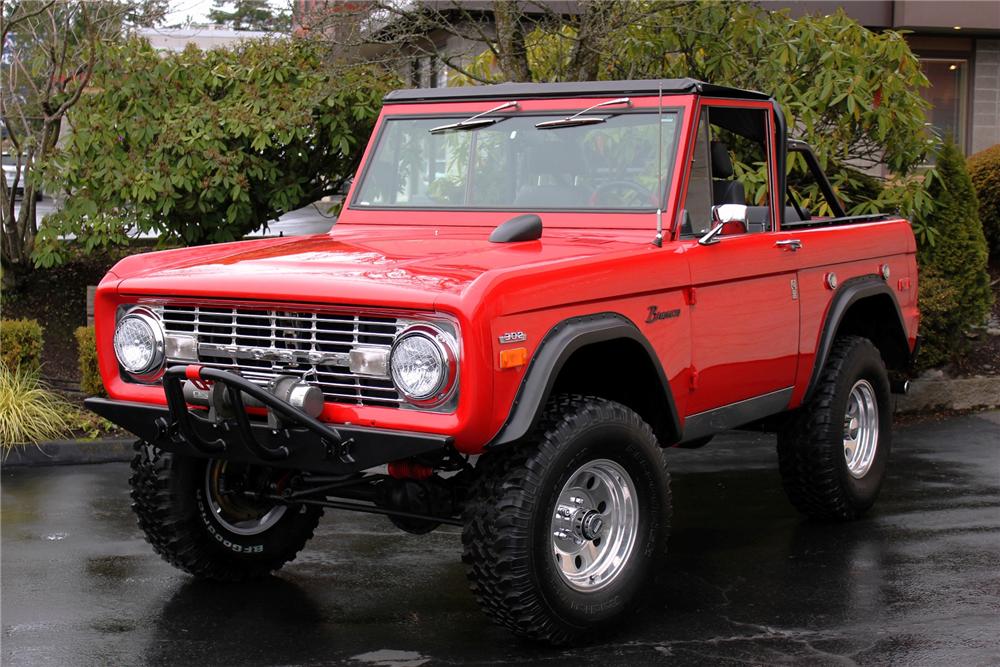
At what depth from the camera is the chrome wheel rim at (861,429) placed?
6.89 m

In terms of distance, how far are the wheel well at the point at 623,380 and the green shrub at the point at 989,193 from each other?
8.83m

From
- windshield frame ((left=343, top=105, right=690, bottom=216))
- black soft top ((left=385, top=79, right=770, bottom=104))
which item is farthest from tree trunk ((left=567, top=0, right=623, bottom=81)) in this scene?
windshield frame ((left=343, top=105, right=690, bottom=216))

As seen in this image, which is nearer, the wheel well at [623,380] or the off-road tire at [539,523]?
the off-road tire at [539,523]

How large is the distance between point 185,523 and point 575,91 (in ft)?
8.60

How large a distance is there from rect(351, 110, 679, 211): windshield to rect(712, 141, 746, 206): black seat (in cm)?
36

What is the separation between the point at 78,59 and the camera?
11109 mm

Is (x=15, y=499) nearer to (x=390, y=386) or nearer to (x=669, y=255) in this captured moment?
(x=390, y=386)

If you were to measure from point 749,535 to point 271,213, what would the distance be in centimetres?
585

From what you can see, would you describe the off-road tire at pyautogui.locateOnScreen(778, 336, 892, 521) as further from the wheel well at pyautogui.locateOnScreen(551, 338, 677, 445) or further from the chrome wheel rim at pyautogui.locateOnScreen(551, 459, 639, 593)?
the chrome wheel rim at pyautogui.locateOnScreen(551, 459, 639, 593)

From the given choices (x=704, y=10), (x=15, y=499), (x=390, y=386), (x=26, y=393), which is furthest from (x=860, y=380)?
(x=26, y=393)

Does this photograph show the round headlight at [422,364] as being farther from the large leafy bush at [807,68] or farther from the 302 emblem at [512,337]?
the large leafy bush at [807,68]

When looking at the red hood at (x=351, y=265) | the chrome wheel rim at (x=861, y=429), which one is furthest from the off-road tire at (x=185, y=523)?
the chrome wheel rim at (x=861, y=429)

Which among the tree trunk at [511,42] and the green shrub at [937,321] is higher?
the tree trunk at [511,42]

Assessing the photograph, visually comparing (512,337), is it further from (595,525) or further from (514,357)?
(595,525)
